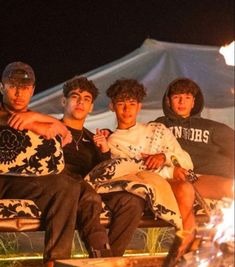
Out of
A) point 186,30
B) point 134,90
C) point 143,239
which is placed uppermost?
point 186,30

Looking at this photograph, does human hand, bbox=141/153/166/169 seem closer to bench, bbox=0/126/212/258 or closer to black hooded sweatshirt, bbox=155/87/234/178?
bench, bbox=0/126/212/258

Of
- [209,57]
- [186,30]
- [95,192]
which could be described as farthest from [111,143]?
[186,30]

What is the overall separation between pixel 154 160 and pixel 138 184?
37 centimetres

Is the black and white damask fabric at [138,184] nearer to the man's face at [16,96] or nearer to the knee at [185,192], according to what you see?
the knee at [185,192]

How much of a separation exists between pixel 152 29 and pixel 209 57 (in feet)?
18.7

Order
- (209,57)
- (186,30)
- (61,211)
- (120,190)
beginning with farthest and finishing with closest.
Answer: (186,30) → (209,57) → (120,190) → (61,211)

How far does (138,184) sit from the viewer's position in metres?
5.97

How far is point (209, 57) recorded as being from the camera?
966 cm

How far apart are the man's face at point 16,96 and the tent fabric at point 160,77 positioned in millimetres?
3011

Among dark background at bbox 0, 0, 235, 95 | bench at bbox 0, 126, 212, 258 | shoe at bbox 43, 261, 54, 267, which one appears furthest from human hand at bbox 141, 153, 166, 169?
dark background at bbox 0, 0, 235, 95

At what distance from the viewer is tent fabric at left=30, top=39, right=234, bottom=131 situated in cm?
914

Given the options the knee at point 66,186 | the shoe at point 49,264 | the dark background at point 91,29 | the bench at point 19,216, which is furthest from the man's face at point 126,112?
the dark background at point 91,29

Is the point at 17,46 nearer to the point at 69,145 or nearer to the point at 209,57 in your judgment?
the point at 209,57

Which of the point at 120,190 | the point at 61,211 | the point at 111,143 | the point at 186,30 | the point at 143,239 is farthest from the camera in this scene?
the point at 186,30
